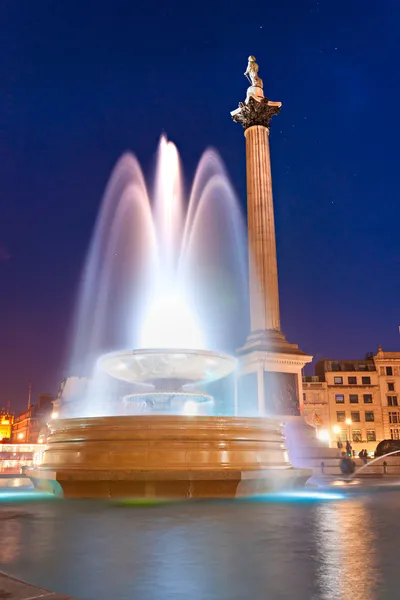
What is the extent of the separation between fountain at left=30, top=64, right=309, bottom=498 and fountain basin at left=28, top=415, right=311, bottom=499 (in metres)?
0.02

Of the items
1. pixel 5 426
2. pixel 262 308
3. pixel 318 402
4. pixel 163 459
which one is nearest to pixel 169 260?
pixel 262 308

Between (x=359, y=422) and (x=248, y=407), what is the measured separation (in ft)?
134

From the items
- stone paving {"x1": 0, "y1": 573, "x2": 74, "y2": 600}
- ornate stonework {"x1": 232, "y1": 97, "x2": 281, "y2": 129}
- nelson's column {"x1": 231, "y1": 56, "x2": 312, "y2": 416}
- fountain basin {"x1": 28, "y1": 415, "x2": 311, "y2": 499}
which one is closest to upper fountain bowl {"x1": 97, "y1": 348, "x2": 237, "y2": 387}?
fountain basin {"x1": 28, "y1": 415, "x2": 311, "y2": 499}

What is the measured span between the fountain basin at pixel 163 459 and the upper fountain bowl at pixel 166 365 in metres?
2.96

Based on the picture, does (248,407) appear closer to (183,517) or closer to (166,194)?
(166,194)

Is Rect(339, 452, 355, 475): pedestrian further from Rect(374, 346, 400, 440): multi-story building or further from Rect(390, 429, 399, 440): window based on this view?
Rect(390, 429, 399, 440): window

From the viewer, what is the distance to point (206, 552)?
3.61 metres

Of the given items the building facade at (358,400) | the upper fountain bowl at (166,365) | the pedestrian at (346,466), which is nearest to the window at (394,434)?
the building facade at (358,400)

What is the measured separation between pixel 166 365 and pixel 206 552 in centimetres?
807

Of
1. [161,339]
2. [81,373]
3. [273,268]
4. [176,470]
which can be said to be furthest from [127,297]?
[176,470]

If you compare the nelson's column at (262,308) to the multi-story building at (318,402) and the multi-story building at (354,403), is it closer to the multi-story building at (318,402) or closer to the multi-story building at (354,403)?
the multi-story building at (318,402)

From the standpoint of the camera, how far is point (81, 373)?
44.5m

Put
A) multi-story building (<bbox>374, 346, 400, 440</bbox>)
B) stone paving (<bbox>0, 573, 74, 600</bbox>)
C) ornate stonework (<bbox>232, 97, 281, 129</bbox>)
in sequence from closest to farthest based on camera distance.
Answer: stone paving (<bbox>0, 573, 74, 600</bbox>)
ornate stonework (<bbox>232, 97, 281, 129</bbox>)
multi-story building (<bbox>374, 346, 400, 440</bbox>)

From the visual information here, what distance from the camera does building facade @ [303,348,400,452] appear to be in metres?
59.0
